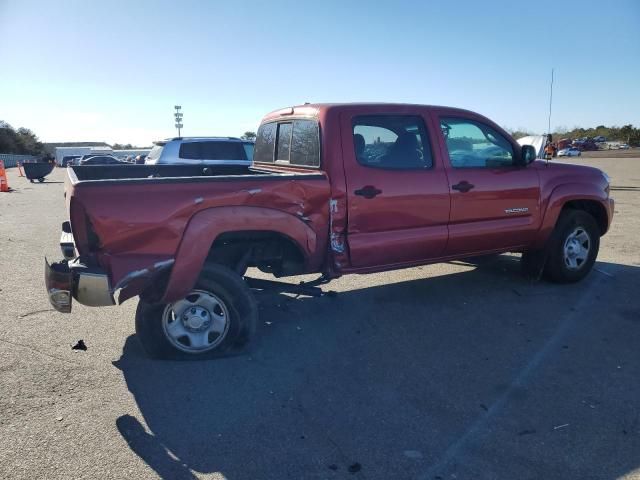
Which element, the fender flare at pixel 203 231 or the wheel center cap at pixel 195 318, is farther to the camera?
the wheel center cap at pixel 195 318

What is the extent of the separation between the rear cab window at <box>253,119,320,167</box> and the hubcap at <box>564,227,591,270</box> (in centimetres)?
329

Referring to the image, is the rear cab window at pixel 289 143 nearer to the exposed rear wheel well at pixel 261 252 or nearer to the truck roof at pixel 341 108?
the truck roof at pixel 341 108

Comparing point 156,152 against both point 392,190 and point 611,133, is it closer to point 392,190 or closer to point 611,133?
point 392,190

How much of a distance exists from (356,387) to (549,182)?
3.51m

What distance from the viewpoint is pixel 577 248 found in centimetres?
606

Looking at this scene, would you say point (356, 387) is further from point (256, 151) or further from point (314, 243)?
point (256, 151)

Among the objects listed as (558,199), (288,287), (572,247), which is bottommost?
(288,287)

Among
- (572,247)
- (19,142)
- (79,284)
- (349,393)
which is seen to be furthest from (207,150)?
(19,142)

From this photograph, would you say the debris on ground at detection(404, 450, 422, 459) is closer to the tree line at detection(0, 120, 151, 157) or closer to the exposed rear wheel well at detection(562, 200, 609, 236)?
the exposed rear wheel well at detection(562, 200, 609, 236)

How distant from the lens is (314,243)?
4.34 meters

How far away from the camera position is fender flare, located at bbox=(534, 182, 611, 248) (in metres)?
5.71

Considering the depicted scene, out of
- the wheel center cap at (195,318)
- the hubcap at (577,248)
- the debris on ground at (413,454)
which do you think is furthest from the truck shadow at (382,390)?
the hubcap at (577,248)

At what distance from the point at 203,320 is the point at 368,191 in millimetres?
1793

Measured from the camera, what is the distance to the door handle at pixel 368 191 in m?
4.50
